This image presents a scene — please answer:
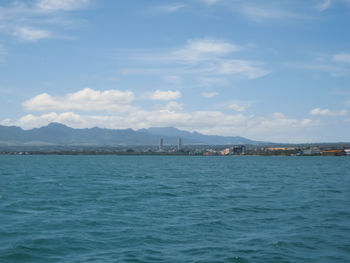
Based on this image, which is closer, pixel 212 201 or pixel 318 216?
pixel 318 216

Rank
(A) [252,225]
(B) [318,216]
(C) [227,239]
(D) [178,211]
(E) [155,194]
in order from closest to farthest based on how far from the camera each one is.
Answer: (C) [227,239]
(A) [252,225]
(B) [318,216]
(D) [178,211]
(E) [155,194]

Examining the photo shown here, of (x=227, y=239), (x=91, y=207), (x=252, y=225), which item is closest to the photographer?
(x=227, y=239)

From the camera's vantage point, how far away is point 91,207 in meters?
33.2

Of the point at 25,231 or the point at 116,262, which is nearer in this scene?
the point at 116,262

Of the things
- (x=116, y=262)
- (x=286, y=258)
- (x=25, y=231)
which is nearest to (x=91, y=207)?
(x=25, y=231)

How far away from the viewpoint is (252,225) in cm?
2556

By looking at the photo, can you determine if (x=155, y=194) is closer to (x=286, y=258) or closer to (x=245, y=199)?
(x=245, y=199)

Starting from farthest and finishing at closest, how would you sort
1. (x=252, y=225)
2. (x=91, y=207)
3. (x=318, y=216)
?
(x=91, y=207) < (x=318, y=216) < (x=252, y=225)

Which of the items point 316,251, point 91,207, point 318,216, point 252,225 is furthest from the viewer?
point 91,207

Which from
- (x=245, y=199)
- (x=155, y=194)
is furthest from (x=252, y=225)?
(x=155, y=194)

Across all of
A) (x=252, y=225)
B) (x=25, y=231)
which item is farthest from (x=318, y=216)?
(x=25, y=231)

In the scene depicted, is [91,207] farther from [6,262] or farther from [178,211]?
[6,262]

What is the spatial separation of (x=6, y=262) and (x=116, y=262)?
5.03m

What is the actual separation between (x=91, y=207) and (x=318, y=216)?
1749cm
